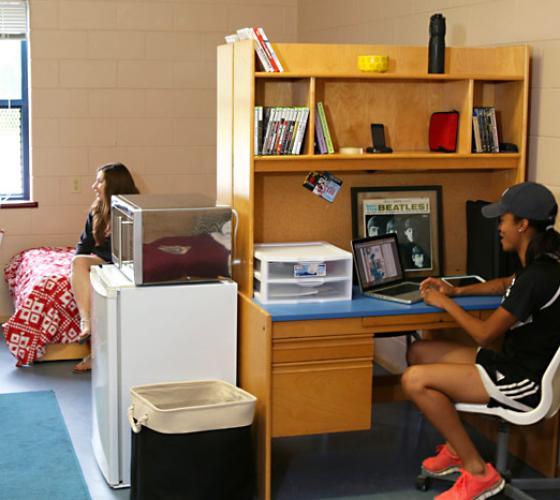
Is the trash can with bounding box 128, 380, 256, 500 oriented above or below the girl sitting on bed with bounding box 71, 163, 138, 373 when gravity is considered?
below

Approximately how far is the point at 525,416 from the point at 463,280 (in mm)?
895

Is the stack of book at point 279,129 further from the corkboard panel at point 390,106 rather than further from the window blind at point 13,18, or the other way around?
the window blind at point 13,18

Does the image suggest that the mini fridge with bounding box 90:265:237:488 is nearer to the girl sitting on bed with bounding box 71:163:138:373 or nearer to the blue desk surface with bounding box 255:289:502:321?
the blue desk surface with bounding box 255:289:502:321

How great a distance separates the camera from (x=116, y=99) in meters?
6.58

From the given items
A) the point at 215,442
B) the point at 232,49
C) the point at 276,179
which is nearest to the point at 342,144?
the point at 276,179

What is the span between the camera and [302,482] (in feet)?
12.5

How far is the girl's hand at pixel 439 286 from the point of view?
3.77 meters

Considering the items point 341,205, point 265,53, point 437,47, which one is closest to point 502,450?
point 341,205

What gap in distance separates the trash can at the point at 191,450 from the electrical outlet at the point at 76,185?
3.27 metres

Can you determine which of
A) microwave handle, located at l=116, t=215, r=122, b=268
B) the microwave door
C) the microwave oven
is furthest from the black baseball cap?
microwave handle, located at l=116, t=215, r=122, b=268

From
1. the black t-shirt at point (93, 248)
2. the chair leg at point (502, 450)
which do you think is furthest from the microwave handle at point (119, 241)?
the chair leg at point (502, 450)

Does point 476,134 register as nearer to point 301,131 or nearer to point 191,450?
point 301,131

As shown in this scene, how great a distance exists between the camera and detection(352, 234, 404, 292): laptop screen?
3.90 meters

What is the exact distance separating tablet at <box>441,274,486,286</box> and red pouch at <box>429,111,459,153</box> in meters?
0.55
